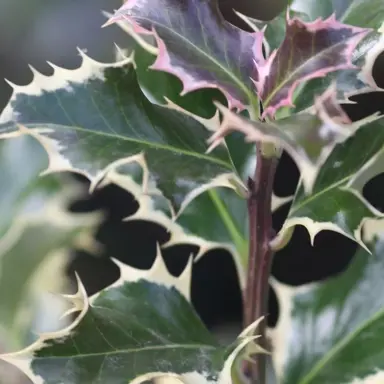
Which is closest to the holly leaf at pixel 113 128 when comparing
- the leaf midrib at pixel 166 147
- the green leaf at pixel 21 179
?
the leaf midrib at pixel 166 147

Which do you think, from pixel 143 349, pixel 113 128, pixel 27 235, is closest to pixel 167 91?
pixel 113 128

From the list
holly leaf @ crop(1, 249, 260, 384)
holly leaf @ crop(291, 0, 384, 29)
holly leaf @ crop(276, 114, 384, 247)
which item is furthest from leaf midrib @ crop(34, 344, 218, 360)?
holly leaf @ crop(291, 0, 384, 29)

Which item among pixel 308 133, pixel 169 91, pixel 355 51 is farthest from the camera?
pixel 169 91

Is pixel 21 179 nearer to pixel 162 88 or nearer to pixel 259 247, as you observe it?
pixel 162 88

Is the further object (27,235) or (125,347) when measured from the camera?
(27,235)

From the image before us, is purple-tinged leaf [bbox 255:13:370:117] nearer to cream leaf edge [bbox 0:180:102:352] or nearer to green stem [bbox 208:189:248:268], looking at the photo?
green stem [bbox 208:189:248:268]
